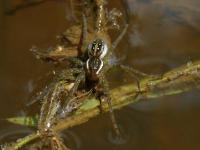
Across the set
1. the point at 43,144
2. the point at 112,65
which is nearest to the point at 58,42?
the point at 112,65

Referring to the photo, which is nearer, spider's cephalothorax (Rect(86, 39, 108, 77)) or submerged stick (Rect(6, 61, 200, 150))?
submerged stick (Rect(6, 61, 200, 150))

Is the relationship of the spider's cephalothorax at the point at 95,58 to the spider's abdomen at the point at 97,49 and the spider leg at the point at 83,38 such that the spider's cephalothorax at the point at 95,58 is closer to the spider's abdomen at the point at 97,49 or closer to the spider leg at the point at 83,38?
the spider's abdomen at the point at 97,49

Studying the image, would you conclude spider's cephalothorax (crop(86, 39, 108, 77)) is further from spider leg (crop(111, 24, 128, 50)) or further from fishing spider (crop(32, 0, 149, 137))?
spider leg (crop(111, 24, 128, 50))

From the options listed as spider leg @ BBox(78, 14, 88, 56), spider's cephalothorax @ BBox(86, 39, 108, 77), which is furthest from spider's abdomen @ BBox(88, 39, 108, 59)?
spider leg @ BBox(78, 14, 88, 56)

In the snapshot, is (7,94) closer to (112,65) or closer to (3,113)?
(3,113)

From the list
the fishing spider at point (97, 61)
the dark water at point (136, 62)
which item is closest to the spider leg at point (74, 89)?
the fishing spider at point (97, 61)

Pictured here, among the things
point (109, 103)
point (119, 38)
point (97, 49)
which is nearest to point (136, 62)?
point (119, 38)
